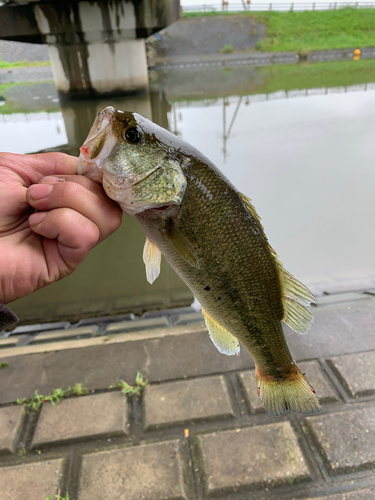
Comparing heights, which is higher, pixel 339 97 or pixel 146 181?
pixel 146 181

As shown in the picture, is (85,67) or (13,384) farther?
(85,67)

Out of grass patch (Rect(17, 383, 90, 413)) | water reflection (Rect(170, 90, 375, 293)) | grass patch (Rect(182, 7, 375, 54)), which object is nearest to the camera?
grass patch (Rect(17, 383, 90, 413))

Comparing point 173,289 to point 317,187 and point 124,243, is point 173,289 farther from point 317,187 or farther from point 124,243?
point 317,187

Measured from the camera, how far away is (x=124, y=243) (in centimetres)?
444

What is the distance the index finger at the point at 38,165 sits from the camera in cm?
149

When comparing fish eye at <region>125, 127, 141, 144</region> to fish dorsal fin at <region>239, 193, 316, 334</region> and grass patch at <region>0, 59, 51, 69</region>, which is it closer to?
fish dorsal fin at <region>239, 193, 316, 334</region>

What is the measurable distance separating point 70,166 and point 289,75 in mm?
19080

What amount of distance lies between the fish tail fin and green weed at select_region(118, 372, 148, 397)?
97 centimetres

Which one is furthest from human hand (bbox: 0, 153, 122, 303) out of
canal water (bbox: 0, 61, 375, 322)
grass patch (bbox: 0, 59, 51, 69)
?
grass patch (bbox: 0, 59, 51, 69)

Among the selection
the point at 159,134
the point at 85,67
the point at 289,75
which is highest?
the point at 159,134

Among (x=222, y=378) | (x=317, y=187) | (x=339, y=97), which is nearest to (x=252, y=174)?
(x=317, y=187)

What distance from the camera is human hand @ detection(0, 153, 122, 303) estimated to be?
4.20ft

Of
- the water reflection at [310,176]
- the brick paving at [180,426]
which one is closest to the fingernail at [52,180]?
the brick paving at [180,426]

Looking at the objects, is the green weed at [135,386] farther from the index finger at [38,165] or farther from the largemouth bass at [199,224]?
the index finger at [38,165]
